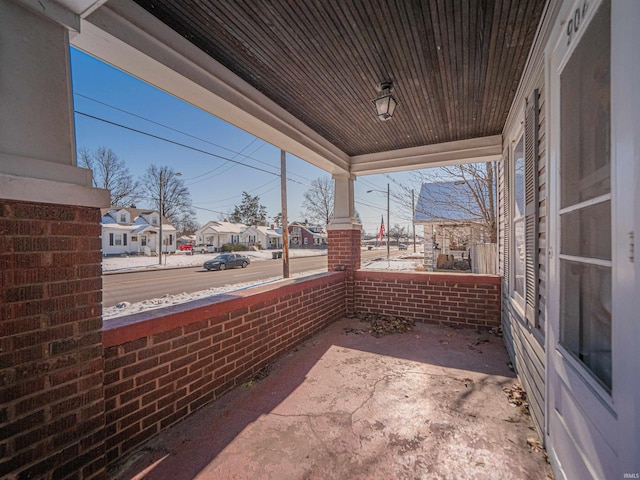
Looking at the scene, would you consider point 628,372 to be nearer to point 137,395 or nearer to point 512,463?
point 512,463

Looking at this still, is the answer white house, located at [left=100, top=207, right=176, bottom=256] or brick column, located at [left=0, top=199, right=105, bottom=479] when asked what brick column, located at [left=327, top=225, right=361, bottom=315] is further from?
white house, located at [left=100, top=207, right=176, bottom=256]

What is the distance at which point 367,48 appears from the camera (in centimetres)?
225

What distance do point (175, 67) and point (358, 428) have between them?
304cm

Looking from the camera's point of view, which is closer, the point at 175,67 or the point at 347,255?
the point at 175,67

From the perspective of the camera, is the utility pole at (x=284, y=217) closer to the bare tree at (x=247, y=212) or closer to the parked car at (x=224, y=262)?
the parked car at (x=224, y=262)

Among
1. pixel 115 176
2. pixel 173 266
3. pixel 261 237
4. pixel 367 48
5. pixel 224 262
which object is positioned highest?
pixel 115 176

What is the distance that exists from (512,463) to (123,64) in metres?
3.77

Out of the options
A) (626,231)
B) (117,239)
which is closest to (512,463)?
(626,231)

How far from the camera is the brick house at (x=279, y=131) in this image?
1114mm

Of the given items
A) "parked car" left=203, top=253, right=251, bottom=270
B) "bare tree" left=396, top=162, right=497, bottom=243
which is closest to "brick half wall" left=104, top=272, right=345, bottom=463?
"bare tree" left=396, top=162, right=497, bottom=243

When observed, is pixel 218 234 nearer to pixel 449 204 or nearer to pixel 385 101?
pixel 449 204

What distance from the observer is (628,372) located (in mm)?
896

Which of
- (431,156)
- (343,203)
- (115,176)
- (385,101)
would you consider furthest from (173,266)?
(385,101)

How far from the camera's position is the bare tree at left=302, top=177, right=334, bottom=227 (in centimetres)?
2950
